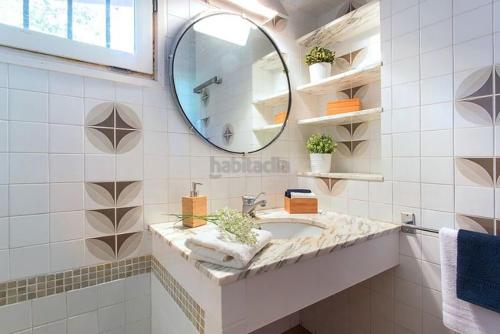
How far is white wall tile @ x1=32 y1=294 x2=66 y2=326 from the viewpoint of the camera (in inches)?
37.9

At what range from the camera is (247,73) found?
4.83 ft

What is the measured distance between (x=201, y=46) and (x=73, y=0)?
549 millimetres

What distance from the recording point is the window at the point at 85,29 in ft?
3.04

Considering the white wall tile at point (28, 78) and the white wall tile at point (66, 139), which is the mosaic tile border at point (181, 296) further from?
the white wall tile at point (28, 78)

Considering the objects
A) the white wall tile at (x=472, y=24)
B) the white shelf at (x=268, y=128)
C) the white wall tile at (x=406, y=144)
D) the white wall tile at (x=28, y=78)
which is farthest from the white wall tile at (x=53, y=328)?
the white wall tile at (x=472, y=24)

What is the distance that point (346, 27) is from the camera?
4.79 ft

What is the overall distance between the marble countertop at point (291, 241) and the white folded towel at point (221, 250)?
0.05ft

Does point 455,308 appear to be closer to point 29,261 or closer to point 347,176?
point 347,176

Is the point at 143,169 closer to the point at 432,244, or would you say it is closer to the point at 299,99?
the point at 299,99

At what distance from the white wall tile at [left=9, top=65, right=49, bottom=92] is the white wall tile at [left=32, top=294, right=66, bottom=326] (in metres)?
0.81

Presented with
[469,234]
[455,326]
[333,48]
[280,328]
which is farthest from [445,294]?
[333,48]

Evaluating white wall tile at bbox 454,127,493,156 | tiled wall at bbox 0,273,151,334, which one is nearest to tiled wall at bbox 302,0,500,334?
white wall tile at bbox 454,127,493,156

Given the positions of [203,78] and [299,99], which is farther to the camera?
[299,99]

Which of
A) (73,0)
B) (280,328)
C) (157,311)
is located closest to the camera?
(73,0)
